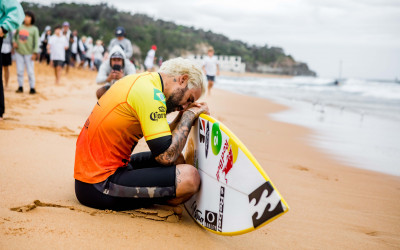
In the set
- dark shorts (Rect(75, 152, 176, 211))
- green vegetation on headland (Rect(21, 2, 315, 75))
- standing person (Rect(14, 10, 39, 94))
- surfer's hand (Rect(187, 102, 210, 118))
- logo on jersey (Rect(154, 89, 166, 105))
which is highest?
green vegetation on headland (Rect(21, 2, 315, 75))

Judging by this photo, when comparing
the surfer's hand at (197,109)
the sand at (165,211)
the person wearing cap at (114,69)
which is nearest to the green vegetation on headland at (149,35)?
the person wearing cap at (114,69)

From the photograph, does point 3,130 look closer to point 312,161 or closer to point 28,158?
point 28,158

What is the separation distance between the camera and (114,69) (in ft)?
17.1

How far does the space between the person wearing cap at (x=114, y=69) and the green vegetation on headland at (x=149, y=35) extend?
29.6 meters

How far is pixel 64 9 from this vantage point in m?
40.5

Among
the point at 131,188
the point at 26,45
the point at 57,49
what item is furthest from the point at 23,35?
the point at 131,188

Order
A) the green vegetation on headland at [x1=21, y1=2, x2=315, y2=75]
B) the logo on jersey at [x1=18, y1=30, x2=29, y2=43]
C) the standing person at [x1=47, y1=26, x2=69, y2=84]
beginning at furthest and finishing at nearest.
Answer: the green vegetation on headland at [x1=21, y1=2, x2=315, y2=75] → the standing person at [x1=47, y1=26, x2=69, y2=84] → the logo on jersey at [x1=18, y1=30, x2=29, y2=43]

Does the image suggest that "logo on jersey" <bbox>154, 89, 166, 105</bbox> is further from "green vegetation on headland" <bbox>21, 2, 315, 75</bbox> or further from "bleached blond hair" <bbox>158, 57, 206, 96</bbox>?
"green vegetation on headland" <bbox>21, 2, 315, 75</bbox>

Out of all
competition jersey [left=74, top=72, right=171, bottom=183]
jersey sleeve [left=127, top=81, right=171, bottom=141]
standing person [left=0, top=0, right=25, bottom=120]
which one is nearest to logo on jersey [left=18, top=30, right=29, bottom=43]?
standing person [left=0, top=0, right=25, bottom=120]

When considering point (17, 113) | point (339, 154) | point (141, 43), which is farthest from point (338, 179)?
point (141, 43)

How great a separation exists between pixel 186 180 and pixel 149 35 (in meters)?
46.3

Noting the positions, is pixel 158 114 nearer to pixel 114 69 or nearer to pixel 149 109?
pixel 149 109

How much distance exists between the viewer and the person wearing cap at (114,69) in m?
5.20

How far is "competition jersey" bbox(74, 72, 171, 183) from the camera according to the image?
7.01ft
